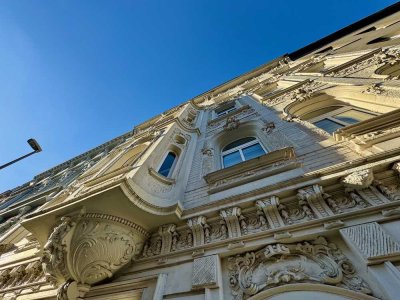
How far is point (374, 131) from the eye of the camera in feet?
14.4

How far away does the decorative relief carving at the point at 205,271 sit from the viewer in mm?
2941

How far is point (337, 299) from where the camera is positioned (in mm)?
2334

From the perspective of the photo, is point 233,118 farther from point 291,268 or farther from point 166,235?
point 291,268

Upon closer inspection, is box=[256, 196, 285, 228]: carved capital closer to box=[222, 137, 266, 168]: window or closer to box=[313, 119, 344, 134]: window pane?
box=[222, 137, 266, 168]: window

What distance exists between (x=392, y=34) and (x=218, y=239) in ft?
57.0

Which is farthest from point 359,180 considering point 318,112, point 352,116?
point 318,112

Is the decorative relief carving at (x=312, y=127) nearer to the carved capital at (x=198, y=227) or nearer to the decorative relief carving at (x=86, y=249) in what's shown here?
the carved capital at (x=198, y=227)

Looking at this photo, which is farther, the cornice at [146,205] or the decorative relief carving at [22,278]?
the decorative relief carving at [22,278]

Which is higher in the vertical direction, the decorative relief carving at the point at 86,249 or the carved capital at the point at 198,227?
the carved capital at the point at 198,227

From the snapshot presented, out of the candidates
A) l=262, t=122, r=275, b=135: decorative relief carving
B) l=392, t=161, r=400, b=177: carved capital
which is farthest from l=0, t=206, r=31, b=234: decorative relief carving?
l=392, t=161, r=400, b=177: carved capital

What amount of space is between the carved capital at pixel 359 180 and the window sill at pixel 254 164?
184 centimetres

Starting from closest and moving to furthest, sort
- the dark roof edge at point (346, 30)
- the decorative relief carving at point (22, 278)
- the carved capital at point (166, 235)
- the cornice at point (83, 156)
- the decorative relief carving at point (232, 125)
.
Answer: the carved capital at point (166, 235), the decorative relief carving at point (22, 278), the decorative relief carving at point (232, 125), the dark roof edge at point (346, 30), the cornice at point (83, 156)

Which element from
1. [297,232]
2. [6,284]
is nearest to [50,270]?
[6,284]

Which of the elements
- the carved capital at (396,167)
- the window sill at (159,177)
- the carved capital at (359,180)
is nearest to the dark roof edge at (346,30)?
the window sill at (159,177)
